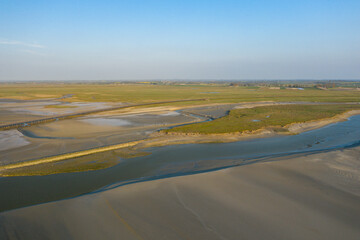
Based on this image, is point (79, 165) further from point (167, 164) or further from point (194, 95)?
point (194, 95)

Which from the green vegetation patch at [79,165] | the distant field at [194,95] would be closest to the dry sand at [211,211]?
the green vegetation patch at [79,165]

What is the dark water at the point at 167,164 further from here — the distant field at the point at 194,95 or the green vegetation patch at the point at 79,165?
the distant field at the point at 194,95

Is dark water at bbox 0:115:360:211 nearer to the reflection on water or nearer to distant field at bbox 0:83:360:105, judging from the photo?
the reflection on water

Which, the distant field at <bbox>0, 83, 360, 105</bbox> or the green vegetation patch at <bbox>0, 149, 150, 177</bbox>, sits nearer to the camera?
the green vegetation patch at <bbox>0, 149, 150, 177</bbox>

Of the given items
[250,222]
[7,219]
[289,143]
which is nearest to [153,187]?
[250,222]

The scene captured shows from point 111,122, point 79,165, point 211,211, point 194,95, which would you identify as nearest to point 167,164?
point 79,165

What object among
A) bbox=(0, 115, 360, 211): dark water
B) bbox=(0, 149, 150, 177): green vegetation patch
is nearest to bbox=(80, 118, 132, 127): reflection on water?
bbox=(0, 149, 150, 177): green vegetation patch

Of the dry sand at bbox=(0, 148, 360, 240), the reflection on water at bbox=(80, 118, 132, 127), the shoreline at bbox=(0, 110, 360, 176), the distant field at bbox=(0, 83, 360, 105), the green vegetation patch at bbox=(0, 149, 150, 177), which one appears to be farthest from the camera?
the distant field at bbox=(0, 83, 360, 105)
